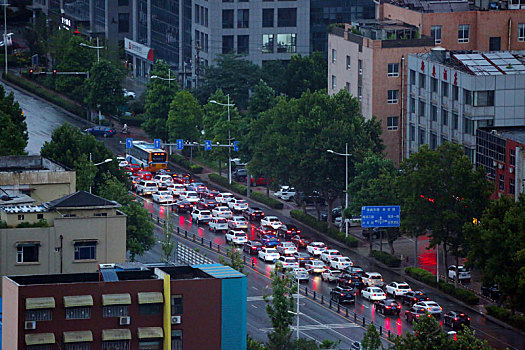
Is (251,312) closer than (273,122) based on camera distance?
Yes

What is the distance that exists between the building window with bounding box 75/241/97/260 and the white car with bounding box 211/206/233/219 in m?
64.3

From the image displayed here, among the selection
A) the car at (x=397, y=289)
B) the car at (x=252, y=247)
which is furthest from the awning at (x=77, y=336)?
the car at (x=252, y=247)

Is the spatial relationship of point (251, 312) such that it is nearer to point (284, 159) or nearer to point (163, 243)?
point (163, 243)

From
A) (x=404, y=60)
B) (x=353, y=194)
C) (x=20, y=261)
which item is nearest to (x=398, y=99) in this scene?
(x=404, y=60)

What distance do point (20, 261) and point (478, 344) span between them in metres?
32.6

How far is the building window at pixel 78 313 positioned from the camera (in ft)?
262

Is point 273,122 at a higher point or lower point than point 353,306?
higher

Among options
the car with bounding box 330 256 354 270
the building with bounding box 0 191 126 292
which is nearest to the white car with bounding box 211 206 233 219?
the car with bounding box 330 256 354 270

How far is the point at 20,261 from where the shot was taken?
10119cm

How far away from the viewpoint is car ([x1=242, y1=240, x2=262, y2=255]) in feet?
501

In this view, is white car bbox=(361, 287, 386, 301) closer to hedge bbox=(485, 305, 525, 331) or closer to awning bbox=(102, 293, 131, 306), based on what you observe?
hedge bbox=(485, 305, 525, 331)

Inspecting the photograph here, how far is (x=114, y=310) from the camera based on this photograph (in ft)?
264

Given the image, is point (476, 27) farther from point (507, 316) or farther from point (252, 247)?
point (507, 316)

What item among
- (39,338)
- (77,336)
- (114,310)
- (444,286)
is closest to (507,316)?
(444,286)
